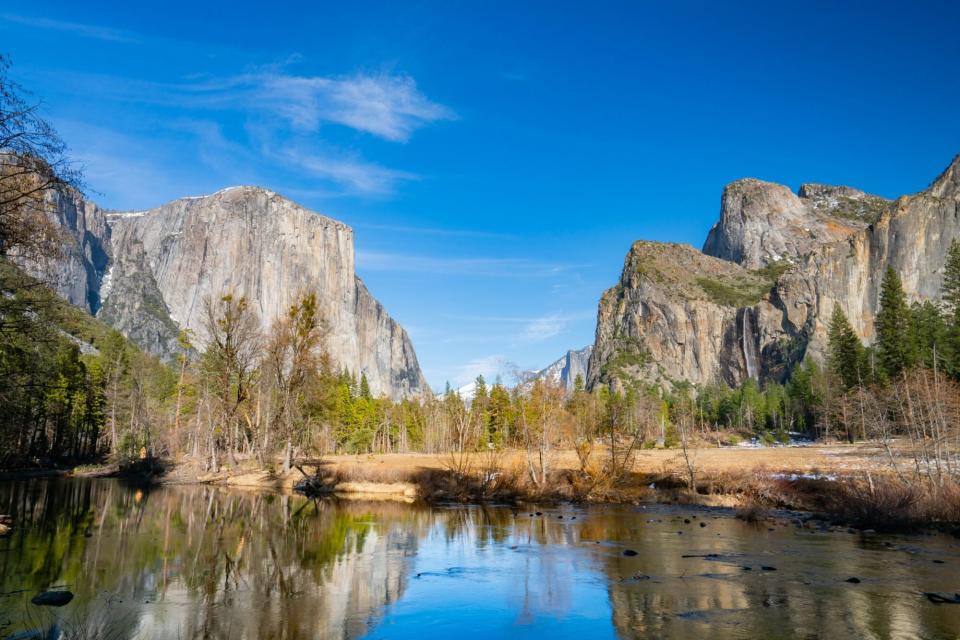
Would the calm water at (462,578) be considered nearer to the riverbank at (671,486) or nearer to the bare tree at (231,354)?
the riverbank at (671,486)

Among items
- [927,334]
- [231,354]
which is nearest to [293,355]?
[231,354]

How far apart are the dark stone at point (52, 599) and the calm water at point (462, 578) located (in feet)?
0.81

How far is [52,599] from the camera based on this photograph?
1154 centimetres

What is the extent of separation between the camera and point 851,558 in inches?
658

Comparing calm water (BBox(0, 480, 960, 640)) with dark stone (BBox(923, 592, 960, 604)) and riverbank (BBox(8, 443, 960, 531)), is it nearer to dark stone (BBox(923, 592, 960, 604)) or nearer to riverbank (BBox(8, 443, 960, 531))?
dark stone (BBox(923, 592, 960, 604))

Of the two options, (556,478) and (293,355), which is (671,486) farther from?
(293,355)

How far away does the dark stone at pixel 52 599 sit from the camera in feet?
37.4

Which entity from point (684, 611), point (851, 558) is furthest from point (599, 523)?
point (684, 611)

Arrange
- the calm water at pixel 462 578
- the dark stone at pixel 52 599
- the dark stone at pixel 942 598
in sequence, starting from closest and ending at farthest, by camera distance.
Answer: the calm water at pixel 462 578 < the dark stone at pixel 52 599 < the dark stone at pixel 942 598

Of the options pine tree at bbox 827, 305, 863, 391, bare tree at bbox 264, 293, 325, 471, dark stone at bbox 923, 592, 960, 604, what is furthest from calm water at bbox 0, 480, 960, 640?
pine tree at bbox 827, 305, 863, 391

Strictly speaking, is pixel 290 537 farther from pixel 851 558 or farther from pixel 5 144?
pixel 851 558

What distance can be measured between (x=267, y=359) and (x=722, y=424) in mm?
133069

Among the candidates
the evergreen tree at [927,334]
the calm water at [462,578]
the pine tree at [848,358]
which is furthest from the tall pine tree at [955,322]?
the calm water at [462,578]

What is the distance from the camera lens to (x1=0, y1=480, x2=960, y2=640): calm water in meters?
10.6
